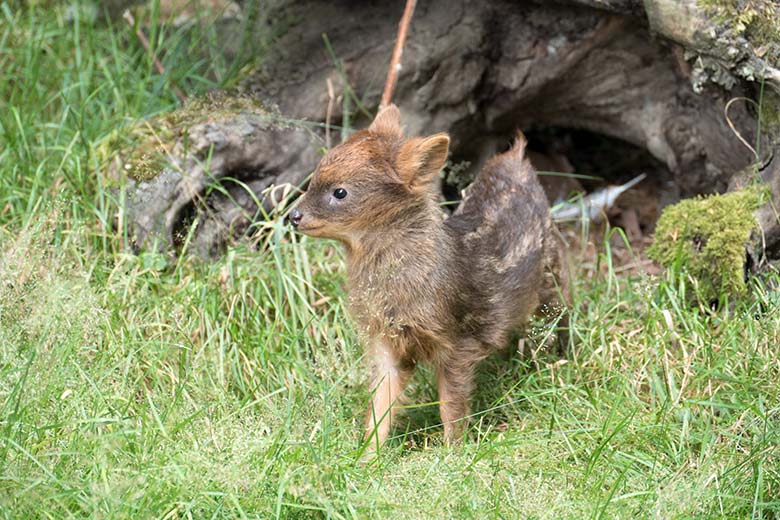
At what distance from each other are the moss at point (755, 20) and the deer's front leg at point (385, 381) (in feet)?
6.83

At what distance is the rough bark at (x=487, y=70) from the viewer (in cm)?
577

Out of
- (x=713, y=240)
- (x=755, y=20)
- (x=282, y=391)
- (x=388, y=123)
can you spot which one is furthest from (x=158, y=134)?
(x=755, y=20)

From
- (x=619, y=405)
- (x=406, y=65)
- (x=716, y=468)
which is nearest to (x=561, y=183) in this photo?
(x=406, y=65)

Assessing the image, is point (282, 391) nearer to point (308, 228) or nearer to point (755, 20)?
point (308, 228)

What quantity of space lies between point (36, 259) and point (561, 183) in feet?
11.5

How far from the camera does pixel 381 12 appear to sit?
596 centimetres

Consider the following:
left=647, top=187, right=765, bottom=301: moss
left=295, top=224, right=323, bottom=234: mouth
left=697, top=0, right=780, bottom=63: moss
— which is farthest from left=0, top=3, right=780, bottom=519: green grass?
left=697, top=0, right=780, bottom=63: moss

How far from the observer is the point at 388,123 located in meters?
4.46

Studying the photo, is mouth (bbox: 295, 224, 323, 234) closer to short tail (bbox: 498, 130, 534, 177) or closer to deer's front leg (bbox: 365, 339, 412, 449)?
deer's front leg (bbox: 365, 339, 412, 449)

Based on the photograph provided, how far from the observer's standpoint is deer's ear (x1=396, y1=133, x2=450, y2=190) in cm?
420

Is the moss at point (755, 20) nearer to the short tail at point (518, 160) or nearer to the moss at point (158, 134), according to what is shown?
the short tail at point (518, 160)

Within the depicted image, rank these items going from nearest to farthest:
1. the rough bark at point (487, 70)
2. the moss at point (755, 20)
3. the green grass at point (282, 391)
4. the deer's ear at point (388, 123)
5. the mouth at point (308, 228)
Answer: the green grass at point (282, 391)
the mouth at point (308, 228)
the deer's ear at point (388, 123)
the moss at point (755, 20)
the rough bark at point (487, 70)

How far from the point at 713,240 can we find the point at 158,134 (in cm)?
282


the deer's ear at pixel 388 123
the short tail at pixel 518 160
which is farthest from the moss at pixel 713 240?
the deer's ear at pixel 388 123
